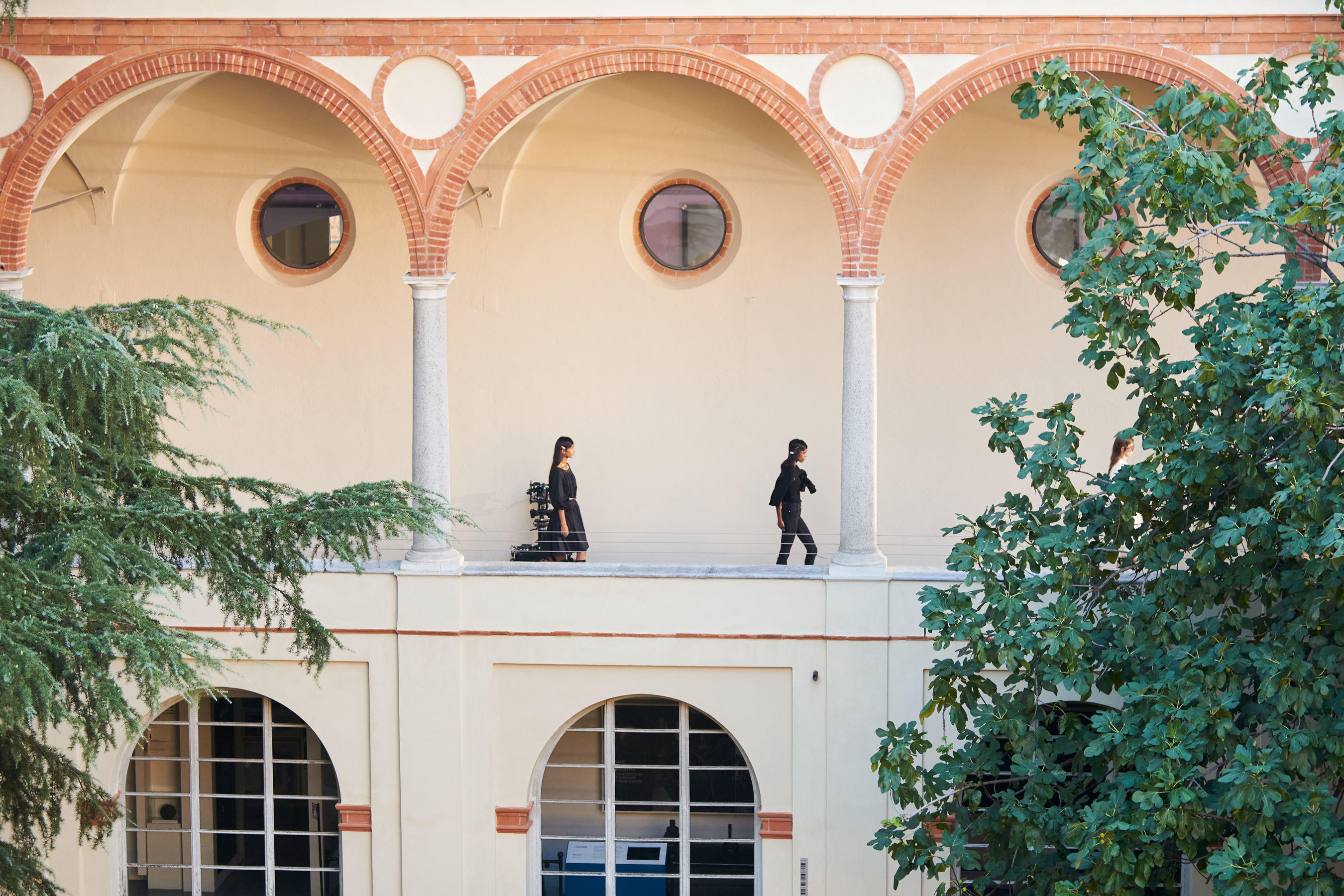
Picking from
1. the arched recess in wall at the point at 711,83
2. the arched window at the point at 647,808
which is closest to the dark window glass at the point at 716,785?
the arched window at the point at 647,808

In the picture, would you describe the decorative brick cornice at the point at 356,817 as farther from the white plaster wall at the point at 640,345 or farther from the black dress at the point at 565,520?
the white plaster wall at the point at 640,345

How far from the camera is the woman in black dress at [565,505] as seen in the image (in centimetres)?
1257

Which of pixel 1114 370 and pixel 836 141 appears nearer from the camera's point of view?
pixel 1114 370

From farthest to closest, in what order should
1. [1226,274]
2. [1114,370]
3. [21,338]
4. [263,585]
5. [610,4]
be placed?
1. [1226,274]
2. [610,4]
3. [1114,370]
4. [263,585]
5. [21,338]

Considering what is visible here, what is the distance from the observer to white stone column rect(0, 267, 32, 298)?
11680 mm

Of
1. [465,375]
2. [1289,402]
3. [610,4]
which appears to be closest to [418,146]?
[610,4]

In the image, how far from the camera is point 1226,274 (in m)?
13.7

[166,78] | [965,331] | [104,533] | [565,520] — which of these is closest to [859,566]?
[565,520]

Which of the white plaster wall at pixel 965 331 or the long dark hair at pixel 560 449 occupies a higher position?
the white plaster wall at pixel 965 331

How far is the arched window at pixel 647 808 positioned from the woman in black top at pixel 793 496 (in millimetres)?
1832

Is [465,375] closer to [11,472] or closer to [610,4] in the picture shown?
[610,4]

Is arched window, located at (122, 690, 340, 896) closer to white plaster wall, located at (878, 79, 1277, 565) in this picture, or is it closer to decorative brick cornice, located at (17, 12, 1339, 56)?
decorative brick cornice, located at (17, 12, 1339, 56)

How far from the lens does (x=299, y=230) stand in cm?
1425

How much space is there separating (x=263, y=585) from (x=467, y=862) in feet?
16.9
